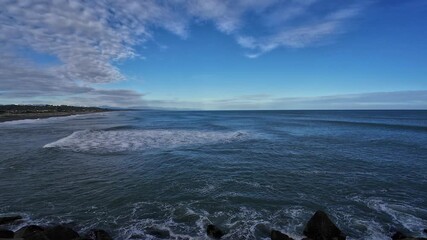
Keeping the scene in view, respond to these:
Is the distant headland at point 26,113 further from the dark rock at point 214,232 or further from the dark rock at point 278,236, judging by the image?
the dark rock at point 278,236

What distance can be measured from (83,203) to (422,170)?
2222 centimetres

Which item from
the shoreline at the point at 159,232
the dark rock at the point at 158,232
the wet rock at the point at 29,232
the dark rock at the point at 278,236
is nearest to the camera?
the wet rock at the point at 29,232

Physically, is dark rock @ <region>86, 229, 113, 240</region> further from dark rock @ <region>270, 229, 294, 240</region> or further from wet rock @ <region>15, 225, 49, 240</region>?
dark rock @ <region>270, 229, 294, 240</region>

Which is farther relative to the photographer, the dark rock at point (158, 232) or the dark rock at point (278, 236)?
the dark rock at point (158, 232)

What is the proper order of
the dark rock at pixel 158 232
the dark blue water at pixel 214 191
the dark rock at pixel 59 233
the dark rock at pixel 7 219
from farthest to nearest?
the dark blue water at pixel 214 191 → the dark rock at pixel 7 219 → the dark rock at pixel 158 232 → the dark rock at pixel 59 233

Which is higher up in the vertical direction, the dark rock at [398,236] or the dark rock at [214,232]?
the dark rock at [214,232]

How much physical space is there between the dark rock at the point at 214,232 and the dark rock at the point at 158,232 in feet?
5.05

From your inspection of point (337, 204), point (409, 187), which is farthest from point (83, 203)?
point (409, 187)

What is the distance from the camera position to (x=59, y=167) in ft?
64.6

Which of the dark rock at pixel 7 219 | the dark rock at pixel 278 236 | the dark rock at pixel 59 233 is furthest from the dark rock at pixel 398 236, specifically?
the dark rock at pixel 7 219

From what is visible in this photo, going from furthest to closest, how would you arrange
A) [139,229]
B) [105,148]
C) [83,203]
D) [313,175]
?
[105,148] < [313,175] < [83,203] < [139,229]

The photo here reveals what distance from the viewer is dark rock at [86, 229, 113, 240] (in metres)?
9.59

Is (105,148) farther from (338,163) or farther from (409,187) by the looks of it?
(409,187)

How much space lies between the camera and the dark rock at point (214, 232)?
33.7 ft
